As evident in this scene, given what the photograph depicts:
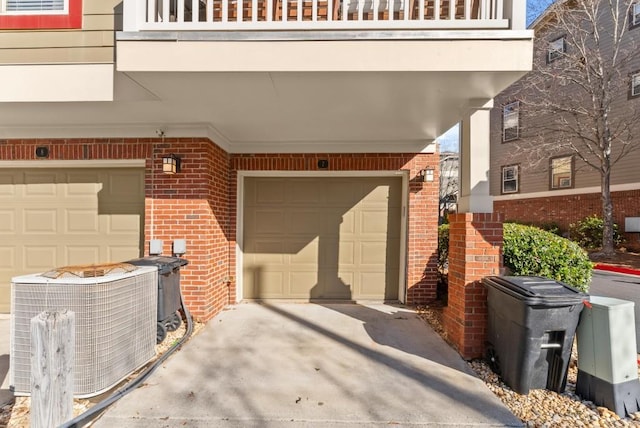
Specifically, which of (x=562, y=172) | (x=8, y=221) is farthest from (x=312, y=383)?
(x=562, y=172)

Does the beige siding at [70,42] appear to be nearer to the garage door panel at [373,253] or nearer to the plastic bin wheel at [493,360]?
the garage door panel at [373,253]

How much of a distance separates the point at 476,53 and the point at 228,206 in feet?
12.9

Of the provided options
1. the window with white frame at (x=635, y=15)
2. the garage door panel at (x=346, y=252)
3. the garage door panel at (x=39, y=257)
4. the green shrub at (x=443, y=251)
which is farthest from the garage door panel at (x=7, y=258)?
the window with white frame at (x=635, y=15)

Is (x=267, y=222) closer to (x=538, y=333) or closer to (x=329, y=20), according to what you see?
(x=329, y=20)

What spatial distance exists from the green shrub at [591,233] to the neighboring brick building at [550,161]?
0.34m

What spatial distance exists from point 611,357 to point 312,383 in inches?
94.4

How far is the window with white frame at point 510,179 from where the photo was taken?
14.3 meters

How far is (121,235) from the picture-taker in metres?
4.62

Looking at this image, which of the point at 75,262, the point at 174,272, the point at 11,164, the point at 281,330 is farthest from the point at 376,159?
the point at 11,164

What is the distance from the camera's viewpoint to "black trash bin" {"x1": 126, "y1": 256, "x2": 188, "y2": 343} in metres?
3.54

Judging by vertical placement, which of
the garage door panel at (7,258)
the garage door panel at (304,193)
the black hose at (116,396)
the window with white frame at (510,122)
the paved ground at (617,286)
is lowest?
the black hose at (116,396)

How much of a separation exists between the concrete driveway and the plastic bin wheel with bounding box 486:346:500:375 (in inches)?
9.4

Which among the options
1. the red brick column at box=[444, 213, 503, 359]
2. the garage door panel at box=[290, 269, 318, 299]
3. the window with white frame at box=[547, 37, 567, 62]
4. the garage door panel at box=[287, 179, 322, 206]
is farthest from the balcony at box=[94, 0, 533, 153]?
the window with white frame at box=[547, 37, 567, 62]

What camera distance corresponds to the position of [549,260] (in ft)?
12.4
